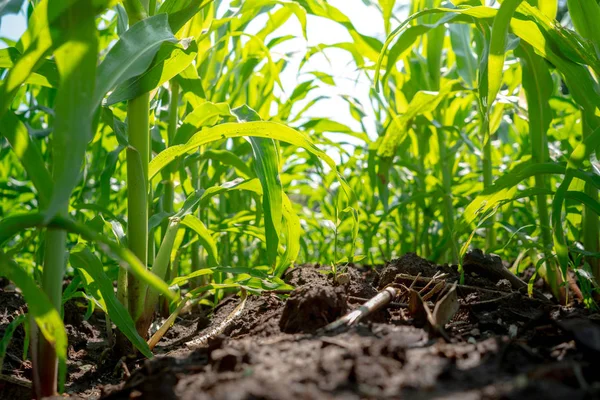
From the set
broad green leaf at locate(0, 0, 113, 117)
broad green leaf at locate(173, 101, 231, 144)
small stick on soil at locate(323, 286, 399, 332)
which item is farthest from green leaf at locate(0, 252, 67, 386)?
broad green leaf at locate(173, 101, 231, 144)

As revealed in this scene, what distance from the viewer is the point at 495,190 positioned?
1134 millimetres

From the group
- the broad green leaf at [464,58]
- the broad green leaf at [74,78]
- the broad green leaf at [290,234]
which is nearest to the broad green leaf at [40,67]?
the broad green leaf at [74,78]

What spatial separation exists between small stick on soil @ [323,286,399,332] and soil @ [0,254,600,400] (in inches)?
0.7

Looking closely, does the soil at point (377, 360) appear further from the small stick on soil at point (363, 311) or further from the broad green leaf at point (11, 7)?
the broad green leaf at point (11, 7)

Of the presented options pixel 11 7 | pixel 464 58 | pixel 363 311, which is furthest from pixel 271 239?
pixel 464 58

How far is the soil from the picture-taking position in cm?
51

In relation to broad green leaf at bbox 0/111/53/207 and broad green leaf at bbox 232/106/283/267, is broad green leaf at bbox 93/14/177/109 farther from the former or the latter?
broad green leaf at bbox 232/106/283/267

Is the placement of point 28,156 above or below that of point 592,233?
above

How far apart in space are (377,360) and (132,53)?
1.98 ft

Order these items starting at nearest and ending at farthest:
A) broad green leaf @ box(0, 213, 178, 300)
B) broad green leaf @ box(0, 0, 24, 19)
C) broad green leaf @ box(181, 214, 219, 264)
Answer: broad green leaf @ box(0, 213, 178, 300) < broad green leaf @ box(0, 0, 24, 19) < broad green leaf @ box(181, 214, 219, 264)

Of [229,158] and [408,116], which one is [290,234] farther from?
[408,116]

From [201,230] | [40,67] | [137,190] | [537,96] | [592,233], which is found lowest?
[592,233]

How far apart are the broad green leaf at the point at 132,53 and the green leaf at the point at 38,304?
240mm

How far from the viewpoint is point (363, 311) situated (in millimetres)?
834
